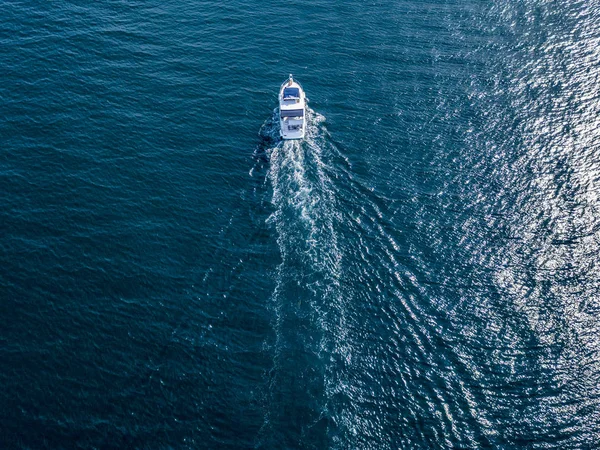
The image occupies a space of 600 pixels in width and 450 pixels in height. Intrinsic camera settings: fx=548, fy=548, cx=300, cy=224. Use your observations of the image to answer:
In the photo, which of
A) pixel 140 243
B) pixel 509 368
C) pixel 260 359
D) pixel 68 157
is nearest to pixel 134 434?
pixel 260 359

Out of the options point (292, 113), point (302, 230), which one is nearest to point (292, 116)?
point (292, 113)

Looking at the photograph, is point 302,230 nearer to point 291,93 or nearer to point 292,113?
point 292,113

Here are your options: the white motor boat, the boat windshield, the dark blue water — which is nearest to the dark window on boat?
the white motor boat

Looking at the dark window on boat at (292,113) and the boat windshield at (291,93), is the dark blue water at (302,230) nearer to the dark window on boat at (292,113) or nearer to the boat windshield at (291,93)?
the dark window on boat at (292,113)

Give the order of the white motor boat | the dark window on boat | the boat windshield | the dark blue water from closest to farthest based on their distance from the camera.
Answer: the dark blue water
the dark window on boat
the white motor boat
the boat windshield

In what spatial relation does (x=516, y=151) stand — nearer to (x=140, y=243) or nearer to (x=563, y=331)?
(x=563, y=331)

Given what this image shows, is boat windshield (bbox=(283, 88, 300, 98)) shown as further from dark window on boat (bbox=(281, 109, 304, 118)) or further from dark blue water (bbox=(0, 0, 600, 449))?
dark window on boat (bbox=(281, 109, 304, 118))

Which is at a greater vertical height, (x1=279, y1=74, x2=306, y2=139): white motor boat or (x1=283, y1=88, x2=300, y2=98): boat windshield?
(x1=283, y1=88, x2=300, y2=98): boat windshield

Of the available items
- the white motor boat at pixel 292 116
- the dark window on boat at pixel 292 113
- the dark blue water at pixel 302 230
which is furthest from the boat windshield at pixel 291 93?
the dark window on boat at pixel 292 113
